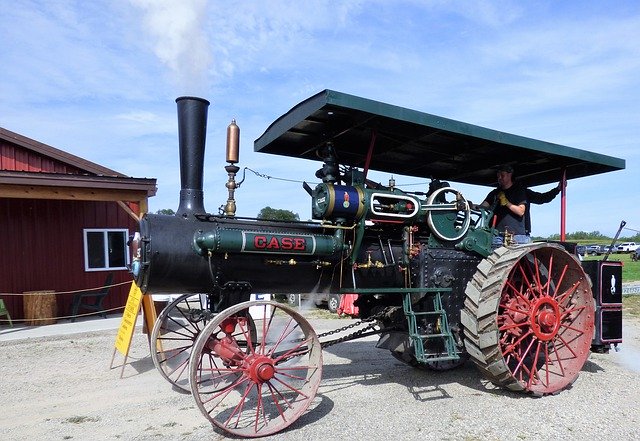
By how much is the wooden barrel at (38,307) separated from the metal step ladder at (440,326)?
7.86m

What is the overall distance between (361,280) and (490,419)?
151 centimetres

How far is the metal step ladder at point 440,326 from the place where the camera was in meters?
4.48

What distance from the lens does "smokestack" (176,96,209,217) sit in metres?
4.11

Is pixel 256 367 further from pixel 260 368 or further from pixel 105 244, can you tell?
pixel 105 244

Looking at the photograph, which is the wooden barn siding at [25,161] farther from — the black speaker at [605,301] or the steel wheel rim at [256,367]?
the black speaker at [605,301]

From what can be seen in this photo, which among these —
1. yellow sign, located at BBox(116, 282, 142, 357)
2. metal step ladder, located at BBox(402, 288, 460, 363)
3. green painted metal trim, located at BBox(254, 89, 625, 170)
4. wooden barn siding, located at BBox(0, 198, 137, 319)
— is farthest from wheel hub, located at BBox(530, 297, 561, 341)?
wooden barn siding, located at BBox(0, 198, 137, 319)

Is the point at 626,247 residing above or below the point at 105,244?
below

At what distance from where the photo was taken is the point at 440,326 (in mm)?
4750

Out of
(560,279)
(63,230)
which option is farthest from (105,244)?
(560,279)

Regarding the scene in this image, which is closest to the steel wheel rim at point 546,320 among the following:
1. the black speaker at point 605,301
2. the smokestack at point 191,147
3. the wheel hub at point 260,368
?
the black speaker at point 605,301

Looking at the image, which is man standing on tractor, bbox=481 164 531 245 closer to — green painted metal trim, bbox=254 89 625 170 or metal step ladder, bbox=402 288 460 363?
green painted metal trim, bbox=254 89 625 170

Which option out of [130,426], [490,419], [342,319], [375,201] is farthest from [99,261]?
[490,419]

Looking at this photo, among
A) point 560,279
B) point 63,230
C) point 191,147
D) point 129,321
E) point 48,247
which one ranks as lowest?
point 129,321

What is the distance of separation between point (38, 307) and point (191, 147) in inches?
297
